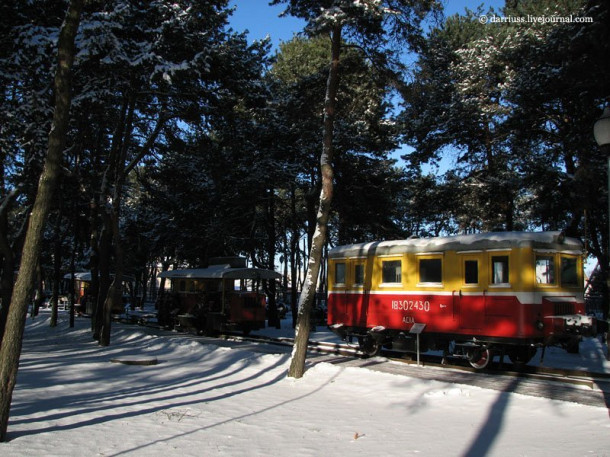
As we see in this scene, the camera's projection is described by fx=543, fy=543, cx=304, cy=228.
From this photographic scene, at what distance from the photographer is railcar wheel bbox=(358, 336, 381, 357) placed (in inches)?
606

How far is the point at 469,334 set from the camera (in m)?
12.7

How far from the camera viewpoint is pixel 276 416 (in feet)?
26.4

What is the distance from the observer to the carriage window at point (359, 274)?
15812mm

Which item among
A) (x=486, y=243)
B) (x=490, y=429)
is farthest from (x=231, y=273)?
(x=490, y=429)

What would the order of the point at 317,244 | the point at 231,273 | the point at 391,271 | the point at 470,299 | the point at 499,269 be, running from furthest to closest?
the point at 231,273 → the point at 391,271 → the point at 470,299 → the point at 499,269 → the point at 317,244

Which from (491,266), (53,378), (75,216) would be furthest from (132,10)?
(75,216)

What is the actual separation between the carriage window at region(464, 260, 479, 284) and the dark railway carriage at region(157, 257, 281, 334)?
11.2 m

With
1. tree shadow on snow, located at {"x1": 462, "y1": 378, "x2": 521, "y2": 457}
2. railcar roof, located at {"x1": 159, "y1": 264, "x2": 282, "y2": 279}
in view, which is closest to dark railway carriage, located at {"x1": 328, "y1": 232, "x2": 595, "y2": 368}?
tree shadow on snow, located at {"x1": 462, "y1": 378, "x2": 521, "y2": 457}

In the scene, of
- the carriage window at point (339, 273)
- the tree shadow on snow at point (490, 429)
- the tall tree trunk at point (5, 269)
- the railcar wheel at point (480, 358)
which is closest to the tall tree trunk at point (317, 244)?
the railcar wheel at point (480, 358)

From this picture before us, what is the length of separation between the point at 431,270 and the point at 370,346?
319 centimetres

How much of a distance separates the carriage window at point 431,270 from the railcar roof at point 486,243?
287mm

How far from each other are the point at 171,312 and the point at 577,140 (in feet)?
60.4

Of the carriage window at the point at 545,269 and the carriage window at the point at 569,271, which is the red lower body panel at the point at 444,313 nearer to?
the carriage window at the point at 545,269

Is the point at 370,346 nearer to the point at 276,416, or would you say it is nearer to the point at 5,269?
the point at 276,416
